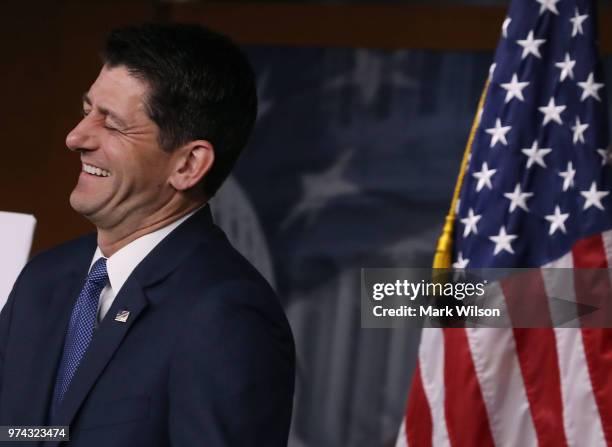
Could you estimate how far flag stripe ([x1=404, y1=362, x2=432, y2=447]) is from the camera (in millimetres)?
2432

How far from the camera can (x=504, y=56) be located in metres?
2.45

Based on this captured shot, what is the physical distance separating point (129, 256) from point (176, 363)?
21cm

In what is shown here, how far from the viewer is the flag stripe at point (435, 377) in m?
2.41

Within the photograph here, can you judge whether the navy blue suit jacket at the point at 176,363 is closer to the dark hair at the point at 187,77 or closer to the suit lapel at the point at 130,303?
→ the suit lapel at the point at 130,303

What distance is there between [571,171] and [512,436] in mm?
620

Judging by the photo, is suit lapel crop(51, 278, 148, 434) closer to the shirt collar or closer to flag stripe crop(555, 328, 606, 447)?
the shirt collar

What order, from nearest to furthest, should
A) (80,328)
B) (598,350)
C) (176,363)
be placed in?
(176,363) → (80,328) → (598,350)

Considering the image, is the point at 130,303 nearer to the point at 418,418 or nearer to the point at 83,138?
the point at 83,138

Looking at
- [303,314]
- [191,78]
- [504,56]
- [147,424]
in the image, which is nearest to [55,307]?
[147,424]

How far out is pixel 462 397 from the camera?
7.83 ft

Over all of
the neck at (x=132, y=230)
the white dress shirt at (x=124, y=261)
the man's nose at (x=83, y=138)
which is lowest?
the white dress shirt at (x=124, y=261)

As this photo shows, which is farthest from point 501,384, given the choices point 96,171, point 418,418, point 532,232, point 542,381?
point 96,171

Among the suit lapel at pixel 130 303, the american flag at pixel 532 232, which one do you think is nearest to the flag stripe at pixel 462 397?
the american flag at pixel 532 232

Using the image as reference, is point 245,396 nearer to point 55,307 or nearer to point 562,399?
point 55,307
